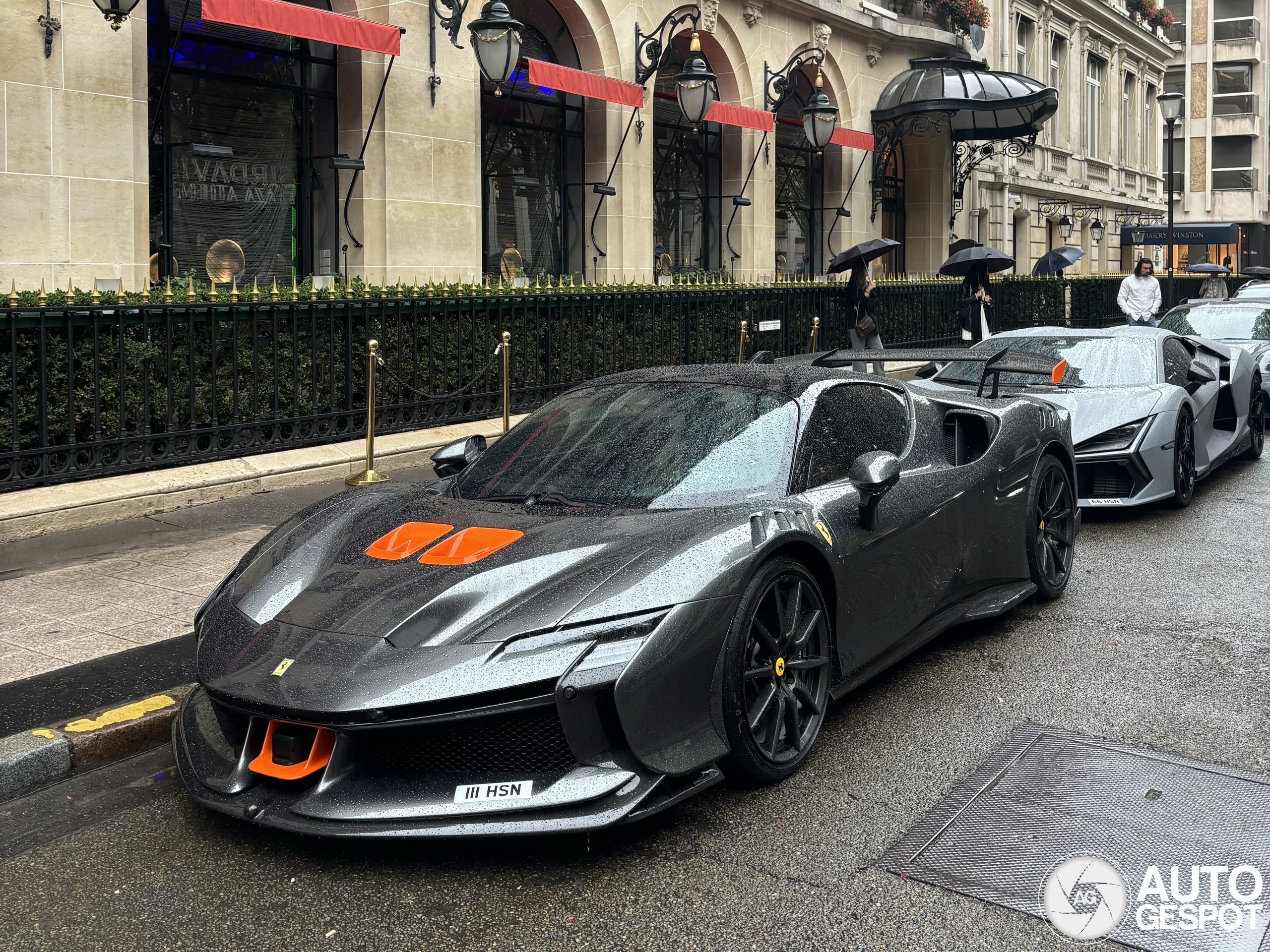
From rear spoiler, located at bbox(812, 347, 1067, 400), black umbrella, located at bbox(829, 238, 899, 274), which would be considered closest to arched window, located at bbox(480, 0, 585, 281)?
black umbrella, located at bbox(829, 238, 899, 274)

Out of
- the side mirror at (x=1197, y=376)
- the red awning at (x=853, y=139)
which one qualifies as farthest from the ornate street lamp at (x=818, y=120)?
the side mirror at (x=1197, y=376)

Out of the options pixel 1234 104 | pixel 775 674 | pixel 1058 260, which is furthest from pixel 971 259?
pixel 1234 104

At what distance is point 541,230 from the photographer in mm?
19078

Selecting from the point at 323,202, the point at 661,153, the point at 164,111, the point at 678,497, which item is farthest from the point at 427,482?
the point at 661,153

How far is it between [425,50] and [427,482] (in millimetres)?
11326

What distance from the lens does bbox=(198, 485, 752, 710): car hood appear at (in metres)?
3.53

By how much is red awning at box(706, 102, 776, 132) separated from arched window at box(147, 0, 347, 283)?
576cm

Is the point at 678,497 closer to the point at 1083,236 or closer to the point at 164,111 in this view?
the point at 164,111

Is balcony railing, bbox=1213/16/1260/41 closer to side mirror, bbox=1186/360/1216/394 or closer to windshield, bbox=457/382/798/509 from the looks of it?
side mirror, bbox=1186/360/1216/394

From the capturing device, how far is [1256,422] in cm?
1177

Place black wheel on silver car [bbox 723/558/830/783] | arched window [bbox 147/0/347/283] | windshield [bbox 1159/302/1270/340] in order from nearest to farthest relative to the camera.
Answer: black wheel on silver car [bbox 723/558/830/783], arched window [bbox 147/0/347/283], windshield [bbox 1159/302/1270/340]

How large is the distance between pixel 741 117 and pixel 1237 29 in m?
51.1

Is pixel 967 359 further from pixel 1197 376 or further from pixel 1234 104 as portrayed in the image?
pixel 1234 104

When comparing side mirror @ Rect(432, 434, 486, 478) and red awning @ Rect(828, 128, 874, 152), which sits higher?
red awning @ Rect(828, 128, 874, 152)
